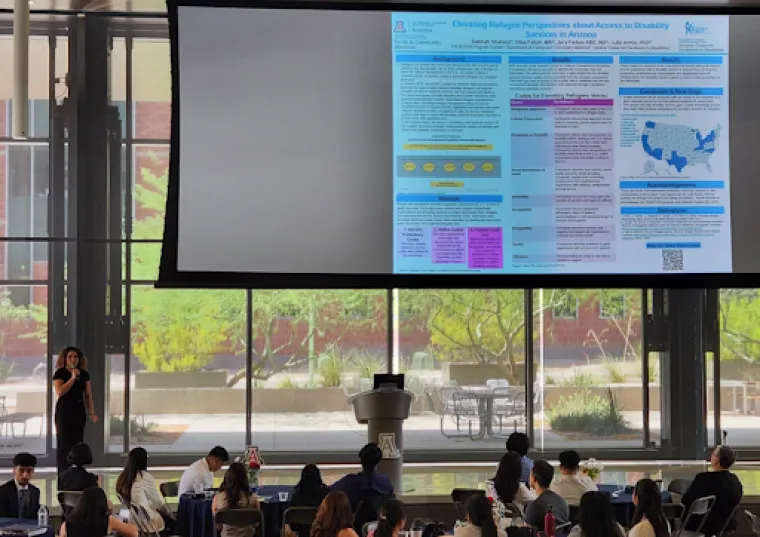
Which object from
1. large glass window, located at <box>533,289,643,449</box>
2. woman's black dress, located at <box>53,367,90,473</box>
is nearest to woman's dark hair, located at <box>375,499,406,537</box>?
woman's black dress, located at <box>53,367,90,473</box>

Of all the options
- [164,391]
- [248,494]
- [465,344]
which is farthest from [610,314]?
[248,494]

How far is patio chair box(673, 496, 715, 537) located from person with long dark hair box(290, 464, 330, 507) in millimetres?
2478

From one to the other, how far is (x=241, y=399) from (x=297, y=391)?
627 millimetres

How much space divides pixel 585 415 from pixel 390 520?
6609mm

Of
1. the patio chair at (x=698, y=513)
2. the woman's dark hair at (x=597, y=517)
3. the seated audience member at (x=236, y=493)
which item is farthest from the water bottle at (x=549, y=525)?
the seated audience member at (x=236, y=493)

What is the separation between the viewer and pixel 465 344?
37.1ft

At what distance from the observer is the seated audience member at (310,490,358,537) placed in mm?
5352

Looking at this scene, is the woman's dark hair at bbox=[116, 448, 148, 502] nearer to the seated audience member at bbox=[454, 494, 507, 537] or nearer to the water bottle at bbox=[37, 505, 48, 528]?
the water bottle at bbox=[37, 505, 48, 528]

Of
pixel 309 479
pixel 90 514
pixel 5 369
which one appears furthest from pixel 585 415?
pixel 90 514

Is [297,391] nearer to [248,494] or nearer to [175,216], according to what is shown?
[175,216]

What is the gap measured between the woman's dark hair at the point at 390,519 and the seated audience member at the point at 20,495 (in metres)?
2.80

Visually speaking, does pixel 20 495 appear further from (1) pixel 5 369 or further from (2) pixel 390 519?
(1) pixel 5 369

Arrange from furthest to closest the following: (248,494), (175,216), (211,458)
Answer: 1. (175,216)
2. (211,458)
3. (248,494)

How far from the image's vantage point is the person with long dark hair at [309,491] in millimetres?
6812
